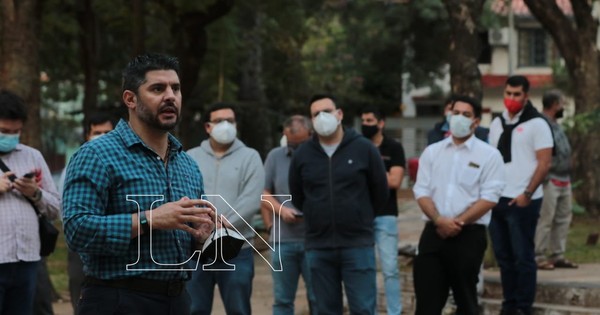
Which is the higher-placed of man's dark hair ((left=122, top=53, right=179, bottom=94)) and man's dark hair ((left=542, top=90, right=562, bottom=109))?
man's dark hair ((left=542, top=90, right=562, bottom=109))

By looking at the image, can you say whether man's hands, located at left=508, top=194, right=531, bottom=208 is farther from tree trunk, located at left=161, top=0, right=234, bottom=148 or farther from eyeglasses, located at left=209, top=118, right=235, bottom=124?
tree trunk, located at left=161, top=0, right=234, bottom=148

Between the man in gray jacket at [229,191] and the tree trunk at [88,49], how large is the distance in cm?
1739

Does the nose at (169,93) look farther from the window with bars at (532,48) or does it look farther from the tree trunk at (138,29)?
the window with bars at (532,48)

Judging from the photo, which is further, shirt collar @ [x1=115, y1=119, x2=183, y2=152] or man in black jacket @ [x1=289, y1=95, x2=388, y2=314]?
man in black jacket @ [x1=289, y1=95, x2=388, y2=314]

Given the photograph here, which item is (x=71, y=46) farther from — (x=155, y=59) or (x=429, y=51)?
(x=155, y=59)

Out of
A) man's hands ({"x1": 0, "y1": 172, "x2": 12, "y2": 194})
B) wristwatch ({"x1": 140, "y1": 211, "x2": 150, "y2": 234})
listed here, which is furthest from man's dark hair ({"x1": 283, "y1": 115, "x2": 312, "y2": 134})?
wristwatch ({"x1": 140, "y1": 211, "x2": 150, "y2": 234})

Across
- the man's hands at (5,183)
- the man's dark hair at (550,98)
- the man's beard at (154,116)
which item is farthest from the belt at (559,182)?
the man's beard at (154,116)

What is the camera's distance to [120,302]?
19.5 feet

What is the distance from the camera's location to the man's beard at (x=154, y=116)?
5828 millimetres

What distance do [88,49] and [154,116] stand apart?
927 inches

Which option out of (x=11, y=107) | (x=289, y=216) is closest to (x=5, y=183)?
(x=11, y=107)

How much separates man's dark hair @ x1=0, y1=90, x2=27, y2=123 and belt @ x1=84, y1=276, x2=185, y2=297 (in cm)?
331

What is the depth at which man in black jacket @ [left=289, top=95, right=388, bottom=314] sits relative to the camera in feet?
33.1

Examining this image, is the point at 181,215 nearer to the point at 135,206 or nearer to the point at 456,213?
the point at 135,206
